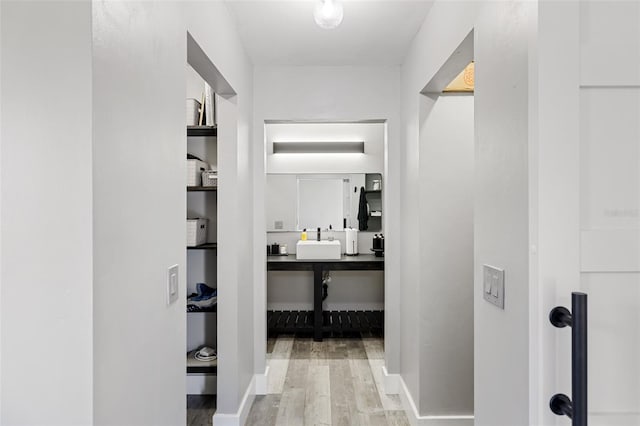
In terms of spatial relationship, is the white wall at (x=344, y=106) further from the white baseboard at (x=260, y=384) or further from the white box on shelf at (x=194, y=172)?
the white box on shelf at (x=194, y=172)

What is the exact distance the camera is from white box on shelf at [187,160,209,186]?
9.08 feet

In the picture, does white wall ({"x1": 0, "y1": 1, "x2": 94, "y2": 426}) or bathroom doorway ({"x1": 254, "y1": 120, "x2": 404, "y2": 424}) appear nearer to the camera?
white wall ({"x1": 0, "y1": 1, "x2": 94, "y2": 426})

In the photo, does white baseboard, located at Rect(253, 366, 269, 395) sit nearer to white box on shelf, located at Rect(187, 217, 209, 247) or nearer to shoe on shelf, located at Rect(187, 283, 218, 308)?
shoe on shelf, located at Rect(187, 283, 218, 308)

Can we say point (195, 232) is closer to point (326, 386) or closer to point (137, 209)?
point (326, 386)

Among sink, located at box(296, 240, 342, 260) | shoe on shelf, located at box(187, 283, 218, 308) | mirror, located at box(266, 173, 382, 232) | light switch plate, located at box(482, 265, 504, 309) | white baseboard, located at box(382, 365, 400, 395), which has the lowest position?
white baseboard, located at box(382, 365, 400, 395)

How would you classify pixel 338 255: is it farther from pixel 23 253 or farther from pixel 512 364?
pixel 23 253

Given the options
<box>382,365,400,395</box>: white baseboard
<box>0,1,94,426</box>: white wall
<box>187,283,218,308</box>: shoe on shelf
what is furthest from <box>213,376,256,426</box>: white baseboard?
<box>0,1,94,426</box>: white wall

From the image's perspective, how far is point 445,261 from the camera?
8.18 feet

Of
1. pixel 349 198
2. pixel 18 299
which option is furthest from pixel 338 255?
pixel 18 299

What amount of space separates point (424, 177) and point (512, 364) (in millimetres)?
1398

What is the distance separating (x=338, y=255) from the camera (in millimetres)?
4137

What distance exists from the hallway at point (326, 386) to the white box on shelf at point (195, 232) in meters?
1.20

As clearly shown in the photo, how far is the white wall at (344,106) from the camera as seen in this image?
3.04 m

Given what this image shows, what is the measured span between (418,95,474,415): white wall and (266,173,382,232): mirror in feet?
6.89
